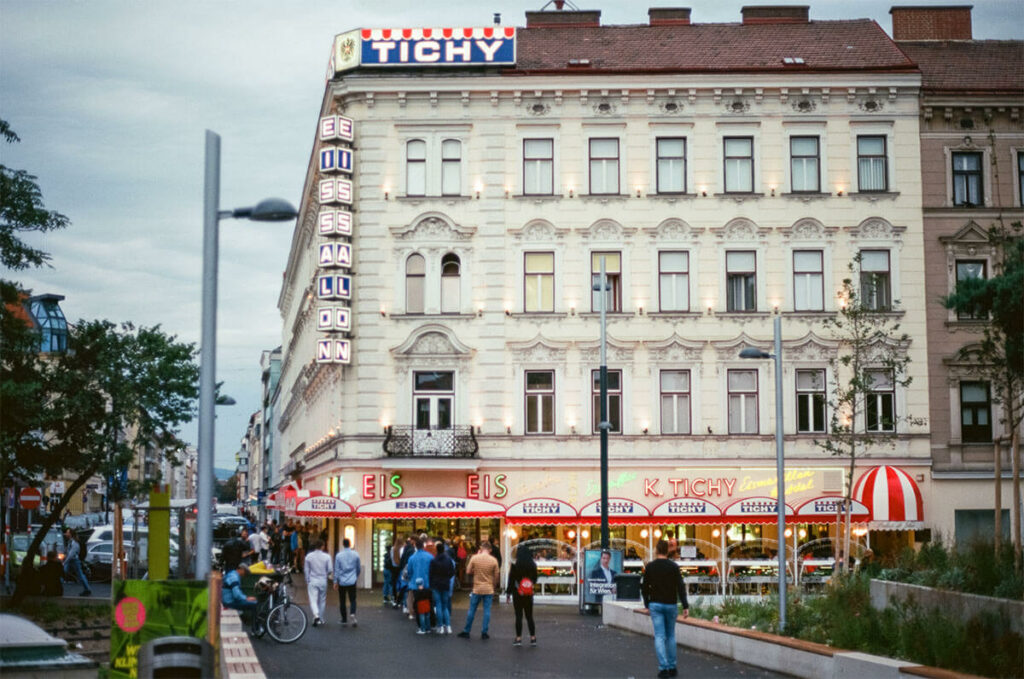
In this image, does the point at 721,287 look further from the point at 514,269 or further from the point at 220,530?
the point at 220,530

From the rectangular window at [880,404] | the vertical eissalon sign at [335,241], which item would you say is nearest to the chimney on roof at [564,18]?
the vertical eissalon sign at [335,241]

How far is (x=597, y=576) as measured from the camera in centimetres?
3178

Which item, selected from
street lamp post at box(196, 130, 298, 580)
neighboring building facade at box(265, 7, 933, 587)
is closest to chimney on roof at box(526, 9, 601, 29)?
neighboring building facade at box(265, 7, 933, 587)

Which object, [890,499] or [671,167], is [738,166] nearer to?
[671,167]

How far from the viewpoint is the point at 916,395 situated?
135 ft

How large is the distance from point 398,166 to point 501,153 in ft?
10.7

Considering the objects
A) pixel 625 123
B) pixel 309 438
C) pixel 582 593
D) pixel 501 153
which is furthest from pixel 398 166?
pixel 309 438

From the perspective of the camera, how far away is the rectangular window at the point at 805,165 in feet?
137

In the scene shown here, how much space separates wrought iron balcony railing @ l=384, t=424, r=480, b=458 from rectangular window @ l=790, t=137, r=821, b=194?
13.0 meters

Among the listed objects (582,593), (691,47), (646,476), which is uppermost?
(691,47)

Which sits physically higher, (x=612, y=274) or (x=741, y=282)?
(x=612, y=274)

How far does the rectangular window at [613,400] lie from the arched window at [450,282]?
4.87 meters

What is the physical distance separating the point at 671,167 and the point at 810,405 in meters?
8.65

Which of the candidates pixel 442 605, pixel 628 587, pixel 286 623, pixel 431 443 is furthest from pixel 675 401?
pixel 286 623
